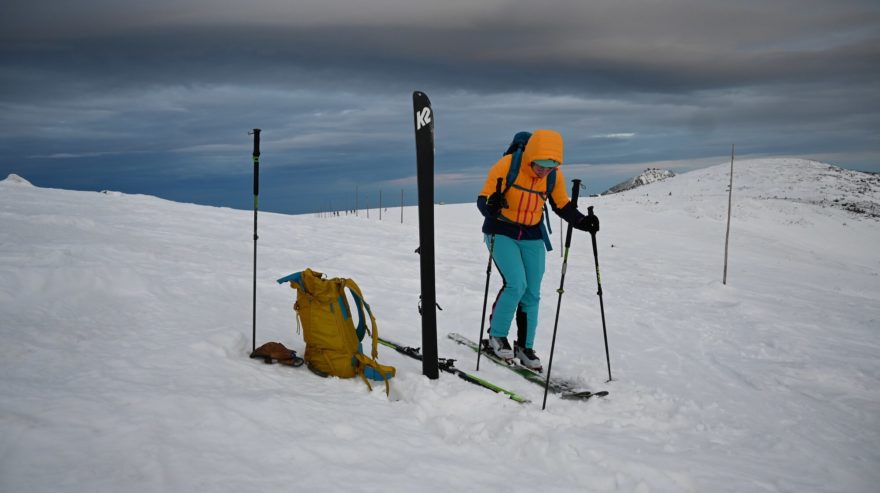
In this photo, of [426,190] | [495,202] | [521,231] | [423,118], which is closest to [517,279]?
[521,231]

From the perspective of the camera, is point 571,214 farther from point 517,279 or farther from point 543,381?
point 543,381

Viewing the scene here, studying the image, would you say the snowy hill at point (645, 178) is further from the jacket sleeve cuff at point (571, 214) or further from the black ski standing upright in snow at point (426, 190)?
the black ski standing upright in snow at point (426, 190)

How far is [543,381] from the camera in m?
5.03

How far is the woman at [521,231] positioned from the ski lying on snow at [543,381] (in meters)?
0.08

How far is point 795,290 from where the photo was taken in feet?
40.8

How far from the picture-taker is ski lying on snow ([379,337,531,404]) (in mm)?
4352

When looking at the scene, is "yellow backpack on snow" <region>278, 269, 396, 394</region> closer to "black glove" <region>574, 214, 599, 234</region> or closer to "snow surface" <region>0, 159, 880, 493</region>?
"snow surface" <region>0, 159, 880, 493</region>

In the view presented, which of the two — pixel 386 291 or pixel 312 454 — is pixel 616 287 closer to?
pixel 386 291

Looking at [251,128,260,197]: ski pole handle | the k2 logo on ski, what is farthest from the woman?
[251,128,260,197]: ski pole handle

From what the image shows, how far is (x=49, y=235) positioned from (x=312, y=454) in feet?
25.0

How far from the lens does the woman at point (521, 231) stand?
5.28 meters

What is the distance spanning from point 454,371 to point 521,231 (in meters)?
1.63

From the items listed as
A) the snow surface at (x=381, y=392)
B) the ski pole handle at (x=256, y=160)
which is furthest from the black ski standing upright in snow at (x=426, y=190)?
the ski pole handle at (x=256, y=160)

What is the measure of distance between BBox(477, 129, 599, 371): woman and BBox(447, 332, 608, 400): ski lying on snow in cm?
8
